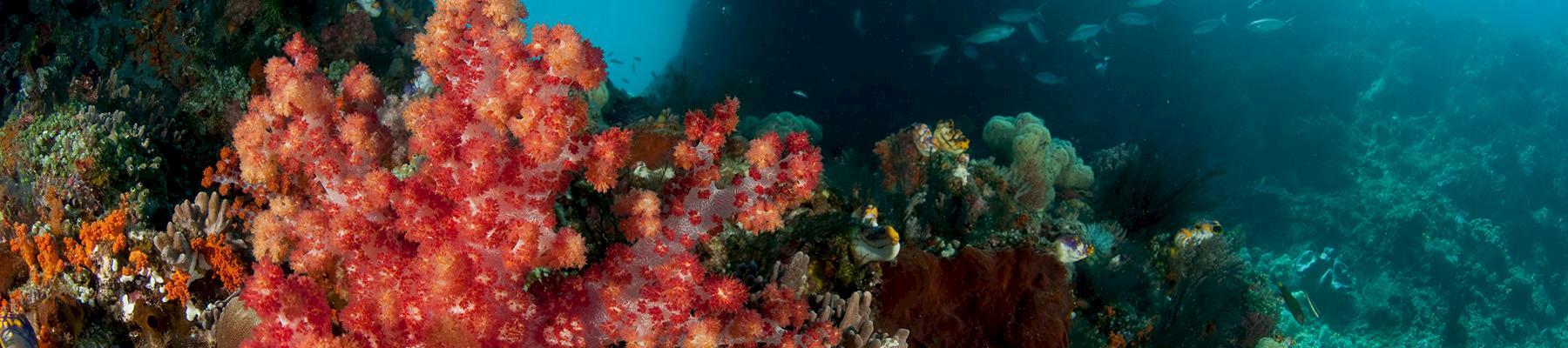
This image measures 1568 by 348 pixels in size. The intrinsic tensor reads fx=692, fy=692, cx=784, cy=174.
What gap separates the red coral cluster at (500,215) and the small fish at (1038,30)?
13.4 meters

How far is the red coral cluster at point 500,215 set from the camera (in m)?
2.36

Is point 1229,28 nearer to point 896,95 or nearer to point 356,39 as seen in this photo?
point 896,95

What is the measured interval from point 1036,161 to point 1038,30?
7.70 m

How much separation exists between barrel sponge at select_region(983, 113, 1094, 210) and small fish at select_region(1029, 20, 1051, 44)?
5.21 m

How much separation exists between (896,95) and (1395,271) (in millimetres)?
12513

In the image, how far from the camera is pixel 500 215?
2.42m

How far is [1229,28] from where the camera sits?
69.3 feet

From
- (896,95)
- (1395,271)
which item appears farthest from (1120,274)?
(1395,271)

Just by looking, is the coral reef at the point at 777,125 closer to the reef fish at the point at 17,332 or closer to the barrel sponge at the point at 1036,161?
the barrel sponge at the point at 1036,161

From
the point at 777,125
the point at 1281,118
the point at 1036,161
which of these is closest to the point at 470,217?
the point at 1036,161

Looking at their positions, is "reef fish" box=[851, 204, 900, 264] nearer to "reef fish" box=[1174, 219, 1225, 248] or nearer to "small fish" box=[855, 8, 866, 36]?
"reef fish" box=[1174, 219, 1225, 248]

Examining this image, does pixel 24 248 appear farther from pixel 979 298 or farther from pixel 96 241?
pixel 979 298

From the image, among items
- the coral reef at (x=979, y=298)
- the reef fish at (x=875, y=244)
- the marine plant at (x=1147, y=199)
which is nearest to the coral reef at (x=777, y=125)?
the marine plant at (x=1147, y=199)

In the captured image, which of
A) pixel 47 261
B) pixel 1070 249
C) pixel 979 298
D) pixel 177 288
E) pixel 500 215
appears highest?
pixel 47 261
